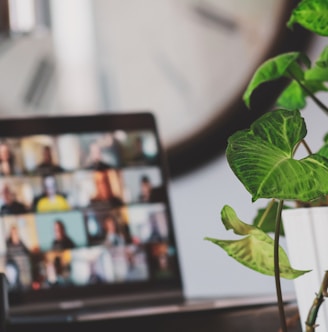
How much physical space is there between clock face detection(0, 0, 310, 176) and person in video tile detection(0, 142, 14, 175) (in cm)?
34

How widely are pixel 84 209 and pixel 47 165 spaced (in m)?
0.08

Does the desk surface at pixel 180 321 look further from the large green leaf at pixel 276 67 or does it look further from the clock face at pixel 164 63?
the clock face at pixel 164 63

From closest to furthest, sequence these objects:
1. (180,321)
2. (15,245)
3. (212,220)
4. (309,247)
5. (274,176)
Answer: (274,176)
(309,247)
(180,321)
(15,245)
(212,220)

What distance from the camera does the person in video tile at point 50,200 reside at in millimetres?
955

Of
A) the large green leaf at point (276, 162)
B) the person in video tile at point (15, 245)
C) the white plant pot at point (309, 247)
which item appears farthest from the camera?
the person in video tile at point (15, 245)

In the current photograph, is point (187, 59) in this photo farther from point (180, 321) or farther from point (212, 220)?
point (180, 321)

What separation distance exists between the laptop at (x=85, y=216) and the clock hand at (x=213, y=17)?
37 cm

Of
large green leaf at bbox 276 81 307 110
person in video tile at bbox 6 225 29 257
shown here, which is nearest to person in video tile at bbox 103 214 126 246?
person in video tile at bbox 6 225 29 257

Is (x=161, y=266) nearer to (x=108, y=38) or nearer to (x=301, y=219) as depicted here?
(x=301, y=219)

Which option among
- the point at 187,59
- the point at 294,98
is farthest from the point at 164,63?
the point at 294,98

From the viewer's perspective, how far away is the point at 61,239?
0.94 metres

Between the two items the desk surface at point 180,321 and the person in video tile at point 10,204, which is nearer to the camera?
the desk surface at point 180,321

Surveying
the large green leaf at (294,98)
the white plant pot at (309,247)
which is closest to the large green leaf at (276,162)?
the white plant pot at (309,247)

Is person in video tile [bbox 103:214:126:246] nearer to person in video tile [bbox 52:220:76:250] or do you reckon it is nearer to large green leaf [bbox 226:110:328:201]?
person in video tile [bbox 52:220:76:250]
